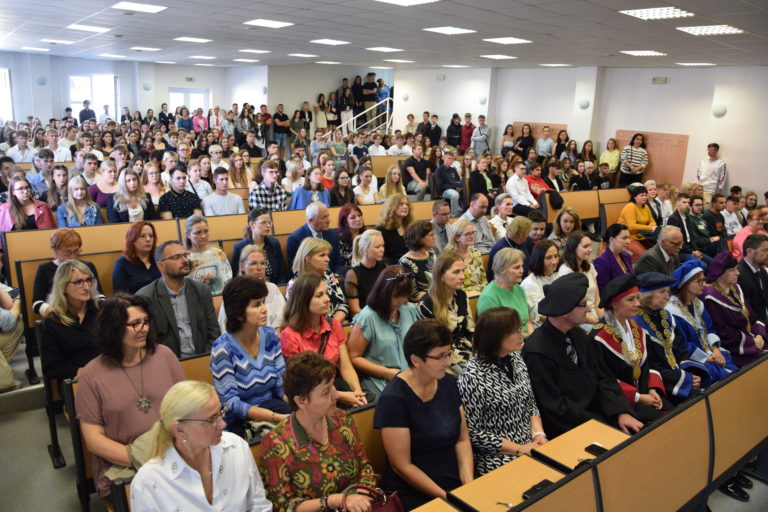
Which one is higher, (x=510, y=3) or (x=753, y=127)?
(x=510, y=3)

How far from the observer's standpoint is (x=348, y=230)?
5.06 m

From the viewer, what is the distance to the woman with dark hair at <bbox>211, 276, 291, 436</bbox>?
102 inches

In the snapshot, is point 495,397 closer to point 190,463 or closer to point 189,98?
point 190,463

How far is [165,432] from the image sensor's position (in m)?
1.84

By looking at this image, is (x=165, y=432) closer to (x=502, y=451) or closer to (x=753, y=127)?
(x=502, y=451)

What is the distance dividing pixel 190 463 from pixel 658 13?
6148 mm

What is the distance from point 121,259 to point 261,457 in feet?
7.81

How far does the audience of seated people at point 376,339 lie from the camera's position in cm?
214

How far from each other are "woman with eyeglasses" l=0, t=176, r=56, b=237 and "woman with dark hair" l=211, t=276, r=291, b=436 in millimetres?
3534

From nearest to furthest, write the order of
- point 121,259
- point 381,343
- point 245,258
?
point 381,343 < point 245,258 < point 121,259

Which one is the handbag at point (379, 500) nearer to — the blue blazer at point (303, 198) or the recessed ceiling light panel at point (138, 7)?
the blue blazer at point (303, 198)

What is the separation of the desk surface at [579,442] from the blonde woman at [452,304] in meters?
0.94

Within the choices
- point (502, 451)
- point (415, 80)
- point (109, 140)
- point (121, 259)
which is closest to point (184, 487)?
point (502, 451)

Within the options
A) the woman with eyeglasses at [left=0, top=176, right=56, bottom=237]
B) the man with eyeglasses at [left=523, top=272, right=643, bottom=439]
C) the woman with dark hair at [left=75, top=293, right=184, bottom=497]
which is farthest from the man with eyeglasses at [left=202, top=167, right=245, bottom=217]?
the man with eyeglasses at [left=523, top=272, right=643, bottom=439]
